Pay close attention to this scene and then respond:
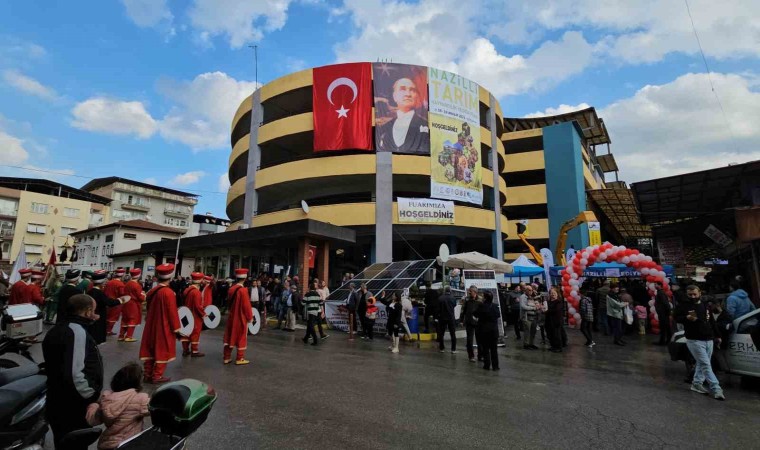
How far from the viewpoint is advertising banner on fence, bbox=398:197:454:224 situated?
2470 cm

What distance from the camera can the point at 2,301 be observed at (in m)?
10.5

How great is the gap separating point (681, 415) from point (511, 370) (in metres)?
3.44

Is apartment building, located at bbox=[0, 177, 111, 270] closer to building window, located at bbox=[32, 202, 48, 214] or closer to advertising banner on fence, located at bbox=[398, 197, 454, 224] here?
building window, located at bbox=[32, 202, 48, 214]

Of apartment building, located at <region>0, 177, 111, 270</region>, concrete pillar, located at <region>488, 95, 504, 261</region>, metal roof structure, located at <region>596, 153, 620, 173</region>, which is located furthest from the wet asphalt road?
apartment building, located at <region>0, 177, 111, 270</region>

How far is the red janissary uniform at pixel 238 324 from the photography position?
8672 mm

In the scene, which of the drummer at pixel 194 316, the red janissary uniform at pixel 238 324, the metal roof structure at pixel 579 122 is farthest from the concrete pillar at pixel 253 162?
the metal roof structure at pixel 579 122

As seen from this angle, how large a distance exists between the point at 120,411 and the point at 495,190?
29322 millimetres

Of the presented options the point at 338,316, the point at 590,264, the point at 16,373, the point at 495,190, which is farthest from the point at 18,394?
the point at 495,190

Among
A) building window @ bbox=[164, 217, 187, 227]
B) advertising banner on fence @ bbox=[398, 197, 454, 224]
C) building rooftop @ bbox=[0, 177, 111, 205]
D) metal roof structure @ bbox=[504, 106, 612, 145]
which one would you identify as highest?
metal roof structure @ bbox=[504, 106, 612, 145]

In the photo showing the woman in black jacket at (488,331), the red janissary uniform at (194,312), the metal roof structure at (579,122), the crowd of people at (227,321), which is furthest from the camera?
the metal roof structure at (579,122)

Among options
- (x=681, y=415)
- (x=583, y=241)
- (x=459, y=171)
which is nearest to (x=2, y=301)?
(x=681, y=415)

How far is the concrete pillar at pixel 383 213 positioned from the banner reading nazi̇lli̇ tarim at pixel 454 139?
8.96 feet

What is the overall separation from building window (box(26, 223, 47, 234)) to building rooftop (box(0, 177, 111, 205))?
6.30 m

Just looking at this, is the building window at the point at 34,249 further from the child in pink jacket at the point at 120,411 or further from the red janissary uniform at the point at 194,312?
the child in pink jacket at the point at 120,411
